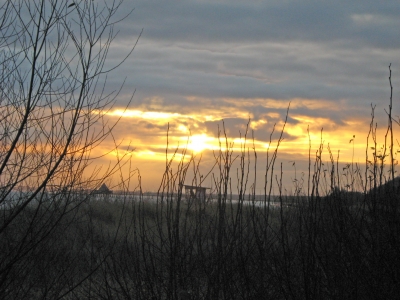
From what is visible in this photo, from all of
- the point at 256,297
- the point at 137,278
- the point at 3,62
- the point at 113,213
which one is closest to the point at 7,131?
the point at 3,62

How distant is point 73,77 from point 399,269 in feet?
12.4

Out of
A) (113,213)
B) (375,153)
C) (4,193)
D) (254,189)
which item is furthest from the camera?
(113,213)

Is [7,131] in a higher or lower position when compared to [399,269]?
higher

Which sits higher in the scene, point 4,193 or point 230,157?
point 230,157

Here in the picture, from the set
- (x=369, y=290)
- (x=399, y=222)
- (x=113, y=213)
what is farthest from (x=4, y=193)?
(x=113, y=213)

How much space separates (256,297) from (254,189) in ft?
3.49

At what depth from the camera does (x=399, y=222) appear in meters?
4.91

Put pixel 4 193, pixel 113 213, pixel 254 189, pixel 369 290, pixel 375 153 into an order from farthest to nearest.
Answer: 1. pixel 113 213
2. pixel 375 153
3. pixel 254 189
4. pixel 4 193
5. pixel 369 290

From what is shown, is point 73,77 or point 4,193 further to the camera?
point 73,77

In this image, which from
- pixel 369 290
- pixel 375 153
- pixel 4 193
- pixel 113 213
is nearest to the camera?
pixel 369 290

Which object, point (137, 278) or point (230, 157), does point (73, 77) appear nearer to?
point (230, 157)

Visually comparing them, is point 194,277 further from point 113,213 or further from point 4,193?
point 113,213

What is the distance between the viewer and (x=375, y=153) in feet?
18.4

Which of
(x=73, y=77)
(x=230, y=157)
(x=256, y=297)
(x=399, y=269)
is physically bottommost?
(x=256, y=297)
